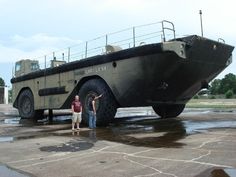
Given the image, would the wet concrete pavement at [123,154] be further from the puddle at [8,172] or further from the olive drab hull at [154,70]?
the olive drab hull at [154,70]

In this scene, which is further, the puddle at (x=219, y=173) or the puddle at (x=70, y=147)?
the puddle at (x=70, y=147)

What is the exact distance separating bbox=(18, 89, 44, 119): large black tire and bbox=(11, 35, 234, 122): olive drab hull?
10.7 ft

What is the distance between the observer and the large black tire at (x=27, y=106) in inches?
766

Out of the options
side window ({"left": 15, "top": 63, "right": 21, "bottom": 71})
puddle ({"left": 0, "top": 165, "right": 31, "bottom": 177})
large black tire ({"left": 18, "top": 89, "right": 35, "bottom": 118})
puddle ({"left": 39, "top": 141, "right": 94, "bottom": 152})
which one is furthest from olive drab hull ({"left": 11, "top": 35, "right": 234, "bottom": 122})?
puddle ({"left": 0, "top": 165, "right": 31, "bottom": 177})

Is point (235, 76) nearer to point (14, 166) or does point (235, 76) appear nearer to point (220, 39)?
point (220, 39)

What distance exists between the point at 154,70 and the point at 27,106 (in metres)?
8.69

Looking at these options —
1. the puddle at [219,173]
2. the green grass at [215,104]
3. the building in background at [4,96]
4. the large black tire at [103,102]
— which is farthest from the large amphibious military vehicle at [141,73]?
the building in background at [4,96]

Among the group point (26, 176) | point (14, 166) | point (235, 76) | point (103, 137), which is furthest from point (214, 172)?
point (235, 76)

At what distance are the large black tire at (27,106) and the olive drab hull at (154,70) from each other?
3.25 metres

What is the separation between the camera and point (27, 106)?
789 inches

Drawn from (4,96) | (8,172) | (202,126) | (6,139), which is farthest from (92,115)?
(4,96)

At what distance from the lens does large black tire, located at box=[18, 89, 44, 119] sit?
63.9 feet

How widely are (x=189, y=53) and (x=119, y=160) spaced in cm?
606

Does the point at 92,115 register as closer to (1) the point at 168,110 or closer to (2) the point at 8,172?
(1) the point at 168,110
